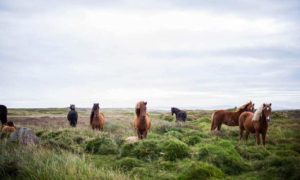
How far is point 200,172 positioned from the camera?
26.2ft

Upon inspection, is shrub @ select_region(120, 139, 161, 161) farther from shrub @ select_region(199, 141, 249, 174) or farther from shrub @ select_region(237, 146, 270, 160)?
shrub @ select_region(237, 146, 270, 160)

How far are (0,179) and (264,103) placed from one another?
11526mm

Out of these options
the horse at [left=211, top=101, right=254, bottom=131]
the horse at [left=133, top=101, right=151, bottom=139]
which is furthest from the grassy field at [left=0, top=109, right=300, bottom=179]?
the horse at [left=211, top=101, right=254, bottom=131]

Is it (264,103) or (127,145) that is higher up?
(264,103)

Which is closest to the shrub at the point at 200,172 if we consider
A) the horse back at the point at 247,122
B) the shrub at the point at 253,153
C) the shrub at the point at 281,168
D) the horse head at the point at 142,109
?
the shrub at the point at 281,168

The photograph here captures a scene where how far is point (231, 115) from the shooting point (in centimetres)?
1981

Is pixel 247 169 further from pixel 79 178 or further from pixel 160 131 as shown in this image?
pixel 160 131

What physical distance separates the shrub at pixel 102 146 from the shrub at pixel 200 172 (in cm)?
435

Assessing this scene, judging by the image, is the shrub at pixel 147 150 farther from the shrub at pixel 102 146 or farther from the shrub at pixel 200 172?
the shrub at pixel 200 172

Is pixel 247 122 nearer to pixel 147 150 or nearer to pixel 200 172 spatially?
pixel 147 150

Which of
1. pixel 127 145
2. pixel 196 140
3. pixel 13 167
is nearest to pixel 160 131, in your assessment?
pixel 196 140

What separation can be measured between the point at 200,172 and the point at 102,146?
16.9 ft

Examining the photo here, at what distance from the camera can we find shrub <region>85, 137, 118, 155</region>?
11891 millimetres

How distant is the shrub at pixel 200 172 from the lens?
312 inches
